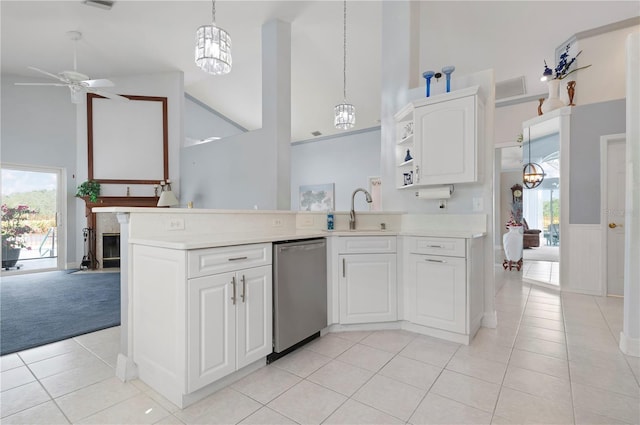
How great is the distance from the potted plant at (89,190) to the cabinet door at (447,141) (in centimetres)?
583

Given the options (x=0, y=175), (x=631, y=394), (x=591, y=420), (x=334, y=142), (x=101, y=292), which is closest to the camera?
(x=591, y=420)

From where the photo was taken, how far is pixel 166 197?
19.4 feet

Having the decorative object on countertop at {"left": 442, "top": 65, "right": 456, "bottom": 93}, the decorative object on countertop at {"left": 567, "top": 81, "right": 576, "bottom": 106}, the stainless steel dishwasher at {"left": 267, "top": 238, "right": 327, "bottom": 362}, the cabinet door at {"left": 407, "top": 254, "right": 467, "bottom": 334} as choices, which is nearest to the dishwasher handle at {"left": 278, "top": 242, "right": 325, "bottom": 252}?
the stainless steel dishwasher at {"left": 267, "top": 238, "right": 327, "bottom": 362}

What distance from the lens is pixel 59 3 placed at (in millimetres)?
3744

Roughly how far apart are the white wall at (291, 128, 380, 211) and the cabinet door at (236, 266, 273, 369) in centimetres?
586

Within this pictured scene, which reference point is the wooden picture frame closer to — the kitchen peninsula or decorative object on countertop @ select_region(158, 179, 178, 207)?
decorative object on countertop @ select_region(158, 179, 178, 207)

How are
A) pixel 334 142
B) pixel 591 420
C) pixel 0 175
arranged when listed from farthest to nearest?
pixel 334 142 → pixel 0 175 → pixel 591 420

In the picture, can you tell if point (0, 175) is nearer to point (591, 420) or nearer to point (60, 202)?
point (60, 202)

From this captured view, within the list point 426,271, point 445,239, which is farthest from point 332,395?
point 445,239

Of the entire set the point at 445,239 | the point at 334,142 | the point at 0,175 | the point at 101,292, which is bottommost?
the point at 101,292

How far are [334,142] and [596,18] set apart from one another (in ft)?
18.4

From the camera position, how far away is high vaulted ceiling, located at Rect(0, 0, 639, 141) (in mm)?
3850

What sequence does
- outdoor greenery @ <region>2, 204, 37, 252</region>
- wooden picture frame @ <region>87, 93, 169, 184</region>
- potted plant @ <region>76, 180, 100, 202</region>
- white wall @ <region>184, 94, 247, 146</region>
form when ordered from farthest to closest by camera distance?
white wall @ <region>184, 94, 247, 146</region>, wooden picture frame @ <region>87, 93, 169, 184</region>, potted plant @ <region>76, 180, 100, 202</region>, outdoor greenery @ <region>2, 204, 37, 252</region>

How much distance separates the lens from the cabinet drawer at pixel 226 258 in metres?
1.64
